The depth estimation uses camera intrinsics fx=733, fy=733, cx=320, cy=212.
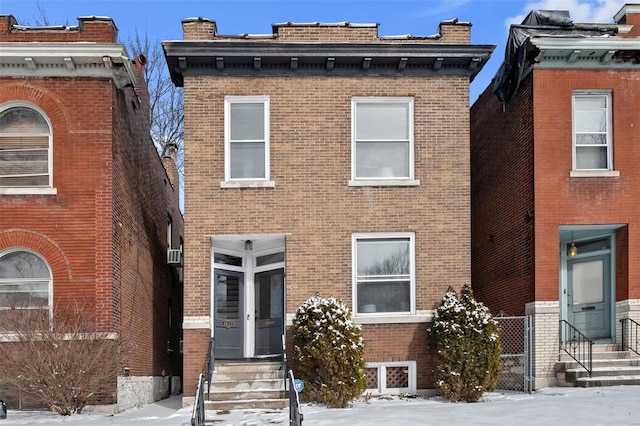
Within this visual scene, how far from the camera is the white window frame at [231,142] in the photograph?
1494 cm

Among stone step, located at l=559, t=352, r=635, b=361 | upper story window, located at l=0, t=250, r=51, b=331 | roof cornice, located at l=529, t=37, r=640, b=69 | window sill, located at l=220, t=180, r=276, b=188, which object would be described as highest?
roof cornice, located at l=529, t=37, r=640, b=69

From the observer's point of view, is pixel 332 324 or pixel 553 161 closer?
pixel 332 324

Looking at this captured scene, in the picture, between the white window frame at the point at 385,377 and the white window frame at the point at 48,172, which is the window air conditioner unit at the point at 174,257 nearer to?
the white window frame at the point at 48,172

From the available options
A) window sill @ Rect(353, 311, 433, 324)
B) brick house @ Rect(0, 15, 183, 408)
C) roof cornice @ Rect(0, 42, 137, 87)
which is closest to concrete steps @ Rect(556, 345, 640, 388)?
window sill @ Rect(353, 311, 433, 324)

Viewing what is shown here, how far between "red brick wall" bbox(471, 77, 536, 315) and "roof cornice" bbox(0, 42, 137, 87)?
27.9 feet

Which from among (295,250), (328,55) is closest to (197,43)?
(328,55)

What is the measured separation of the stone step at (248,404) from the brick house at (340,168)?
60.2 inches

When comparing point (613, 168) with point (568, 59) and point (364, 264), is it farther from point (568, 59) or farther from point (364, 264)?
point (364, 264)

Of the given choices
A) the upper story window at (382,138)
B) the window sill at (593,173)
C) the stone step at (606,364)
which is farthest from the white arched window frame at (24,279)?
the window sill at (593,173)

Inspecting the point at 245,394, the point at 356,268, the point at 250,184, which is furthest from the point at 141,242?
the point at 356,268

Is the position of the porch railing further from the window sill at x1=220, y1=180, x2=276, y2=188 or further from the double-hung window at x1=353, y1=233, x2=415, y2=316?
the window sill at x1=220, y1=180, x2=276, y2=188

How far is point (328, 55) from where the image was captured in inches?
586

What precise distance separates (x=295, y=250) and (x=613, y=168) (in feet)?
22.5

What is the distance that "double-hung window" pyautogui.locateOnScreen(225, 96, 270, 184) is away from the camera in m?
15.1
